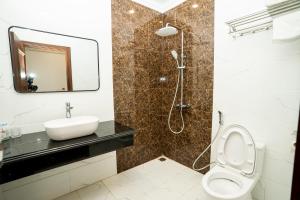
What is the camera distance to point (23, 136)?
154 cm

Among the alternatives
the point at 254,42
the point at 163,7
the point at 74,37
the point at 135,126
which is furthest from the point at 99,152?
the point at 163,7

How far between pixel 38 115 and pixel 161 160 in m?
1.84

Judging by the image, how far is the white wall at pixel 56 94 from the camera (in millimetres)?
1456

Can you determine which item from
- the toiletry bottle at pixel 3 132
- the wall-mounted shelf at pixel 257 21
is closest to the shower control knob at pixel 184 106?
the wall-mounted shelf at pixel 257 21

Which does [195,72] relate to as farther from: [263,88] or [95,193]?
[95,193]

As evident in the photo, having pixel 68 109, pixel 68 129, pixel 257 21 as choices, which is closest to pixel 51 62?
pixel 68 109

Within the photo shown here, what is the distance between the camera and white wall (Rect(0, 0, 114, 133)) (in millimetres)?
1447

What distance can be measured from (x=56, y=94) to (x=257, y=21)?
6.91 ft

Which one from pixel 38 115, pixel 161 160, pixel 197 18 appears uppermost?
pixel 197 18

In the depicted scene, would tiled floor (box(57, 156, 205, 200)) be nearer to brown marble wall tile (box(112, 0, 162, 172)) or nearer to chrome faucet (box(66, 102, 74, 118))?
brown marble wall tile (box(112, 0, 162, 172))

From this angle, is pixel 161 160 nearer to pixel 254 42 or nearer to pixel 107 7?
pixel 254 42

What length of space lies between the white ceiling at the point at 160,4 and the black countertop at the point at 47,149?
1810mm

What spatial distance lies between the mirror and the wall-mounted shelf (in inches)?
60.6

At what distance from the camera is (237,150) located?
1610 mm
